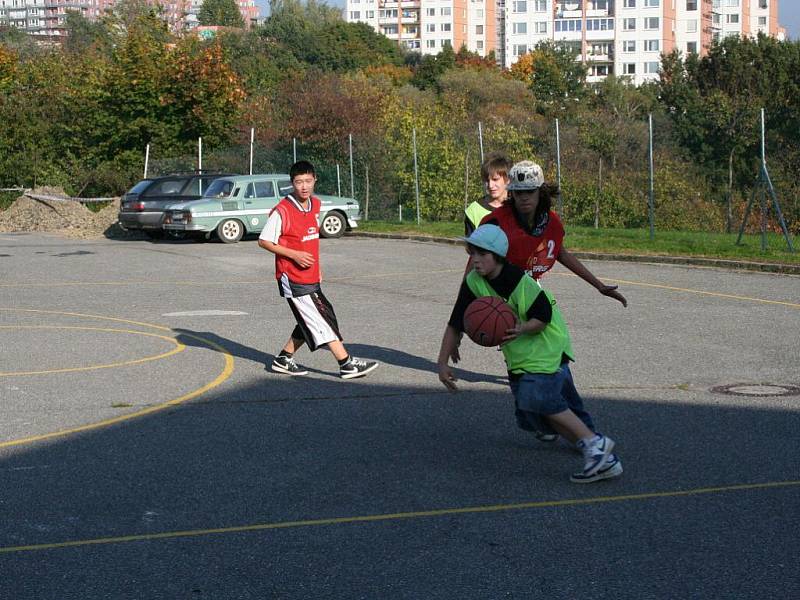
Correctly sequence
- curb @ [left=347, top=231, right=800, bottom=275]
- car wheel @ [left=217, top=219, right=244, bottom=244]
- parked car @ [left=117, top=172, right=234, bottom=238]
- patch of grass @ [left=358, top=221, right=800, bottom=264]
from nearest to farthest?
curb @ [left=347, top=231, right=800, bottom=275], patch of grass @ [left=358, top=221, right=800, bottom=264], car wheel @ [left=217, top=219, right=244, bottom=244], parked car @ [left=117, top=172, right=234, bottom=238]

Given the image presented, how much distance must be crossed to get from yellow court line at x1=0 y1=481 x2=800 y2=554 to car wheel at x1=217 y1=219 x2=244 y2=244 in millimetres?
22472

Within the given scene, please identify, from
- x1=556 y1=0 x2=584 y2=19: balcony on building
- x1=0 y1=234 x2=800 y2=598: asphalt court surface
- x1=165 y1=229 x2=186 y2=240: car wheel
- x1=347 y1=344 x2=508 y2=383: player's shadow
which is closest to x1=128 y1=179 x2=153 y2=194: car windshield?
x1=165 y1=229 x2=186 y2=240: car wheel

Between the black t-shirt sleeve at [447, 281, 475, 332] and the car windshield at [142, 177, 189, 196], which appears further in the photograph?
the car windshield at [142, 177, 189, 196]

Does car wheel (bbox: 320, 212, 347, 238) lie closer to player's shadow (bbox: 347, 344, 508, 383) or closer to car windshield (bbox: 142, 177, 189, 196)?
car windshield (bbox: 142, 177, 189, 196)

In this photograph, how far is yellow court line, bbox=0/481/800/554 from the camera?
5.86 metres

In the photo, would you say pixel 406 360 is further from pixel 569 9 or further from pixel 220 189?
pixel 569 9

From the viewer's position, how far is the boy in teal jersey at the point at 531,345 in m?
6.72

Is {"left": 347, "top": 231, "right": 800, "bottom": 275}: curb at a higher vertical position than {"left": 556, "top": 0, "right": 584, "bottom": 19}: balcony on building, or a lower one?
lower

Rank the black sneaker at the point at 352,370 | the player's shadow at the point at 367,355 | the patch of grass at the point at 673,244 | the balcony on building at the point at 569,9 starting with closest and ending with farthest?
the black sneaker at the point at 352,370, the player's shadow at the point at 367,355, the patch of grass at the point at 673,244, the balcony on building at the point at 569,9

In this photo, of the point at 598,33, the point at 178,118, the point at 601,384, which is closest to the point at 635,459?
the point at 601,384

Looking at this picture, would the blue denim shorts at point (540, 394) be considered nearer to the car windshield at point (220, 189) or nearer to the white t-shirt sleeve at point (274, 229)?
the white t-shirt sleeve at point (274, 229)

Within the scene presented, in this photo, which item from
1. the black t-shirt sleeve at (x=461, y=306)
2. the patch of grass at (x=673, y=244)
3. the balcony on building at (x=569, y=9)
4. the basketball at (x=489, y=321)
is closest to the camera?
the basketball at (x=489, y=321)

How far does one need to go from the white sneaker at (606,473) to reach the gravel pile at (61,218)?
26.8 metres

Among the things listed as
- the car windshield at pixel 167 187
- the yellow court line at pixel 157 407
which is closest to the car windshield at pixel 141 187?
the car windshield at pixel 167 187
